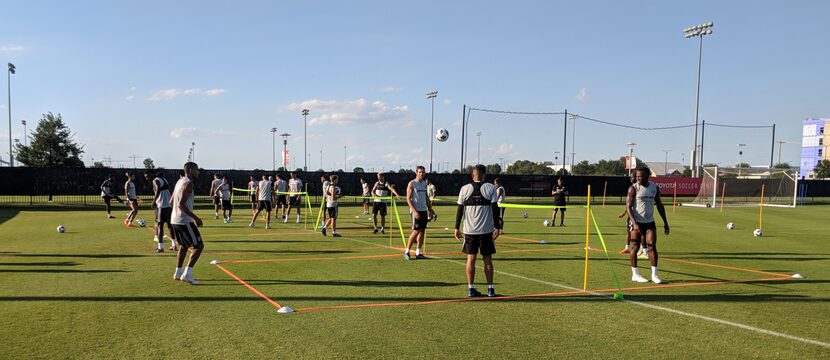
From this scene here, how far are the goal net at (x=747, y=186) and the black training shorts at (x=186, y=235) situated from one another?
126 ft

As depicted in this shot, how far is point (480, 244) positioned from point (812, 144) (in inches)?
5433

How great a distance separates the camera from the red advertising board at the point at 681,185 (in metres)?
43.2

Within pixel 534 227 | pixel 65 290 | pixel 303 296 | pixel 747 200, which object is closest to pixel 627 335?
pixel 303 296

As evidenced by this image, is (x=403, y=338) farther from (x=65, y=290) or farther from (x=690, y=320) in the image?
(x=65, y=290)

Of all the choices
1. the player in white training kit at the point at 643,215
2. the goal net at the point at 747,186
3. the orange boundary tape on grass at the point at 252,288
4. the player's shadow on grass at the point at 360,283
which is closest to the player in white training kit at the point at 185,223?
the orange boundary tape on grass at the point at 252,288

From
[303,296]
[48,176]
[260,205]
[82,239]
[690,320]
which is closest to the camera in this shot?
[690,320]

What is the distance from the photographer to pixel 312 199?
37.5 metres

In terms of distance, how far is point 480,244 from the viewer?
294 inches

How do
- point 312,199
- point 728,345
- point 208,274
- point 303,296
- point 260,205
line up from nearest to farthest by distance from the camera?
1. point 728,345
2. point 303,296
3. point 208,274
4. point 260,205
5. point 312,199

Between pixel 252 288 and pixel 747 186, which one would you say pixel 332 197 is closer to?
pixel 252 288

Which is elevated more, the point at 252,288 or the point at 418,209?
the point at 418,209

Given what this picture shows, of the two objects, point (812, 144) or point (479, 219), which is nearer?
point (479, 219)

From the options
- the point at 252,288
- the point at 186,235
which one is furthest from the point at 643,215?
the point at 186,235

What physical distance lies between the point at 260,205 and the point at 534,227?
33.9ft
